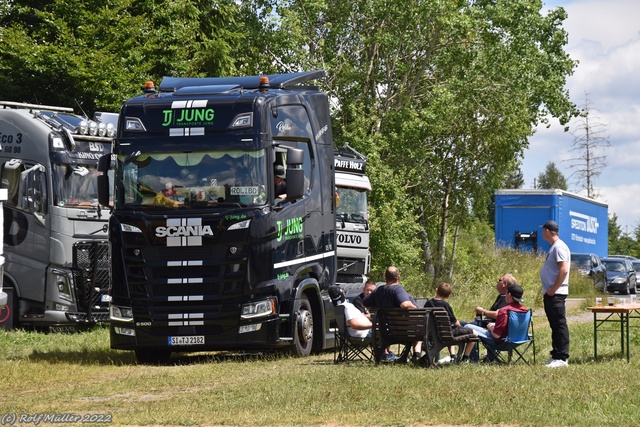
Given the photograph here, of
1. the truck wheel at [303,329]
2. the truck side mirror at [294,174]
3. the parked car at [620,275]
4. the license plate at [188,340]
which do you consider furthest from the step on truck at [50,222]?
the parked car at [620,275]

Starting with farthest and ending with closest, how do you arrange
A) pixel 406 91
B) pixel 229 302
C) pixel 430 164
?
pixel 430 164 < pixel 406 91 < pixel 229 302

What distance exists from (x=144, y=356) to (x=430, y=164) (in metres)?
24.1

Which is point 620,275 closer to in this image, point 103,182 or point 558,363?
point 558,363

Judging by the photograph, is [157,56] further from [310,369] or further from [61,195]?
[310,369]

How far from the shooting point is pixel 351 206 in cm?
2623

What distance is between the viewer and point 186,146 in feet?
52.2

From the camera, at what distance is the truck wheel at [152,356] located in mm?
16859

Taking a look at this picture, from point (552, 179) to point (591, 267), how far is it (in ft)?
299

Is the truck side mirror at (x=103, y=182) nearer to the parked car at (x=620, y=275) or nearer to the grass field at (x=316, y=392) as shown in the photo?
the grass field at (x=316, y=392)

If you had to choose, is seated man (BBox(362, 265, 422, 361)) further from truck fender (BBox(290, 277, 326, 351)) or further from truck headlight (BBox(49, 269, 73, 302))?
truck headlight (BBox(49, 269, 73, 302))

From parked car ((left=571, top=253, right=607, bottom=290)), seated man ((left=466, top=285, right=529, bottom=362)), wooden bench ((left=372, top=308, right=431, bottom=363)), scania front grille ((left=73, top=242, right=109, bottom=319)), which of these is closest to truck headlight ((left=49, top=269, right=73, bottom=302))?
scania front grille ((left=73, top=242, right=109, bottom=319))

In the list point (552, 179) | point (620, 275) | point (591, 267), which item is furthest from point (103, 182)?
point (552, 179)

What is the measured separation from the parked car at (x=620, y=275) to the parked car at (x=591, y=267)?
106 cm

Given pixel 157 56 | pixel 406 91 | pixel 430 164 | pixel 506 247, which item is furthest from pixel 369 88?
pixel 506 247
